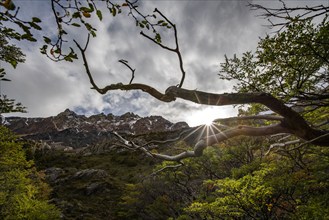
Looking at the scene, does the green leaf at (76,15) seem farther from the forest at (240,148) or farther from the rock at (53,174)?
the rock at (53,174)

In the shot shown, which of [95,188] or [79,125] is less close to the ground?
[79,125]

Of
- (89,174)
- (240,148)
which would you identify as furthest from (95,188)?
(240,148)

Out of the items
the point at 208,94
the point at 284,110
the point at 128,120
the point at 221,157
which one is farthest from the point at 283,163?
the point at 128,120

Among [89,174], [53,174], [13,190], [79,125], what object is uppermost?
[79,125]

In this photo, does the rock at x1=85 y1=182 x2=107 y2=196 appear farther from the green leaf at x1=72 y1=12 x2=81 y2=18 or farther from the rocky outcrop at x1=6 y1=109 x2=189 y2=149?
the rocky outcrop at x1=6 y1=109 x2=189 y2=149

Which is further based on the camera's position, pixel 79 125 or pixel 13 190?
pixel 79 125

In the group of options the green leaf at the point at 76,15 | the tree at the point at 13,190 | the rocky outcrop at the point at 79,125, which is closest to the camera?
the green leaf at the point at 76,15

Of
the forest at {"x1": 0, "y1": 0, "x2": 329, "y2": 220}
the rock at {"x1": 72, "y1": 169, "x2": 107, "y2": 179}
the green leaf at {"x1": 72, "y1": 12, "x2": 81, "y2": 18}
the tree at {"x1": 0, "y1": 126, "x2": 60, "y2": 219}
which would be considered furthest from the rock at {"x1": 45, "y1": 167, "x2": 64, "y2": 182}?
the green leaf at {"x1": 72, "y1": 12, "x2": 81, "y2": 18}

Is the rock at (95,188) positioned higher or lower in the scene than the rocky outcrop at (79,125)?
lower

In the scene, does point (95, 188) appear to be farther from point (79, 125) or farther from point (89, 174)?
point (79, 125)

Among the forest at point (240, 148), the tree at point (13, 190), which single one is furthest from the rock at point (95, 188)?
the tree at point (13, 190)

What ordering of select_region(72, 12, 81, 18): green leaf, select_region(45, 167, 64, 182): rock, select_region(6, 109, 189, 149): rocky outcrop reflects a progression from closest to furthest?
select_region(72, 12, 81, 18): green leaf, select_region(45, 167, 64, 182): rock, select_region(6, 109, 189, 149): rocky outcrop

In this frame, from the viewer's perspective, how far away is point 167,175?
17172 millimetres

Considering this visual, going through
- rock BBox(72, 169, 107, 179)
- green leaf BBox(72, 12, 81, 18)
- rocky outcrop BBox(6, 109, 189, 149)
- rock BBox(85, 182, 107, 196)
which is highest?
rocky outcrop BBox(6, 109, 189, 149)
